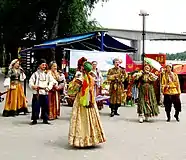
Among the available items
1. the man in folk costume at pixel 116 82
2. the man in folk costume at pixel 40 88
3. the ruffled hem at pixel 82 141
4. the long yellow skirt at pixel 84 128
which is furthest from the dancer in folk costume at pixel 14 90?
the ruffled hem at pixel 82 141

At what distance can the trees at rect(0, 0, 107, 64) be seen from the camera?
32.4 meters

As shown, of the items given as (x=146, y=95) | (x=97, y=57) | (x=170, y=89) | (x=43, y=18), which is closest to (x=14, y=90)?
(x=97, y=57)

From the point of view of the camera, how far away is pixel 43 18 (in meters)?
34.1

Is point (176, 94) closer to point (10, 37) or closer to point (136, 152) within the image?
point (136, 152)

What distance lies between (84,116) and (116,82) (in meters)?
5.32

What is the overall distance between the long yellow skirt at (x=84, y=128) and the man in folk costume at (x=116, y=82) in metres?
5.09

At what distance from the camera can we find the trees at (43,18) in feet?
106

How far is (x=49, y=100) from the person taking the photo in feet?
40.4

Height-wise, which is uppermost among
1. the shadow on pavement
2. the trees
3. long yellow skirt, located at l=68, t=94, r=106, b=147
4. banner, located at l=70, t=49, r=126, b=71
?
the trees

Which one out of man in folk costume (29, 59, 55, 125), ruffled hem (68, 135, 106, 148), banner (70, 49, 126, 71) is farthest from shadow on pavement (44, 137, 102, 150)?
banner (70, 49, 126, 71)

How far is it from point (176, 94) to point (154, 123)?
1103 mm

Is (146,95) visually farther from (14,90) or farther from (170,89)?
(14,90)

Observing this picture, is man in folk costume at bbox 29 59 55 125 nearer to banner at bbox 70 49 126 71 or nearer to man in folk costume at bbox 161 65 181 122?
banner at bbox 70 49 126 71

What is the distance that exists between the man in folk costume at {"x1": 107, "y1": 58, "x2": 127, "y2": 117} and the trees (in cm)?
1862
